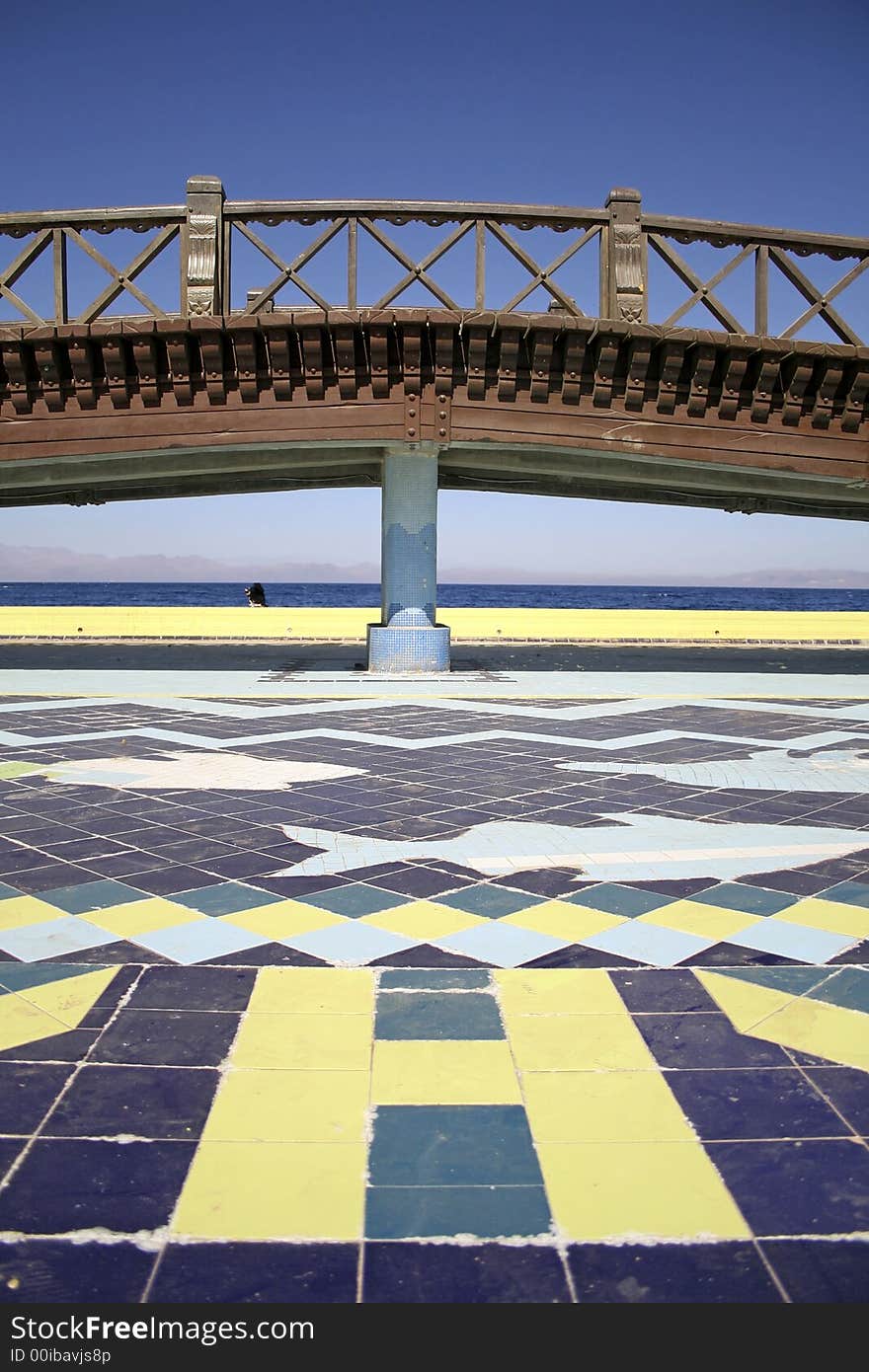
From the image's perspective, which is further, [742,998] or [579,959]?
[579,959]

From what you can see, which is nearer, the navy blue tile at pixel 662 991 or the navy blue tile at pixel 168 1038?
the navy blue tile at pixel 168 1038

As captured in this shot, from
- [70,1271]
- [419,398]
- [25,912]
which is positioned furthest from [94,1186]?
[419,398]

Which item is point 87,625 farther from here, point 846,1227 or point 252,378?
point 846,1227

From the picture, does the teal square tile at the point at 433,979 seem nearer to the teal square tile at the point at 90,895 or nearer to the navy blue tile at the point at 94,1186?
the navy blue tile at the point at 94,1186

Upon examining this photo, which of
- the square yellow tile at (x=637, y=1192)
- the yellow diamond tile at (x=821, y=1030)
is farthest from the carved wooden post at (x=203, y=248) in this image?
the square yellow tile at (x=637, y=1192)

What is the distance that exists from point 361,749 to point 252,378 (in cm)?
800

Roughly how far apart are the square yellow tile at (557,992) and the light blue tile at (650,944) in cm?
25

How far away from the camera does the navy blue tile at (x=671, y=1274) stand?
1.91 metres

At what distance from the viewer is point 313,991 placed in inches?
132

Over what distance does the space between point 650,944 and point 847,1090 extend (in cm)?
117

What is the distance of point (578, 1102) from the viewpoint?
262 centimetres

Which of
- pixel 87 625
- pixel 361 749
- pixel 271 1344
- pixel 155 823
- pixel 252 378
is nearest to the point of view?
pixel 271 1344

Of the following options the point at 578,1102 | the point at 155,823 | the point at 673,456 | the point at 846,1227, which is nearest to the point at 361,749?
the point at 155,823

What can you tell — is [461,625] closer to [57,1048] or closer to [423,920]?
[423,920]
